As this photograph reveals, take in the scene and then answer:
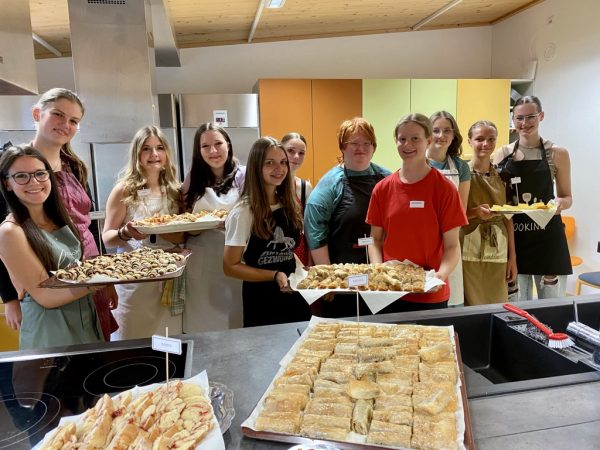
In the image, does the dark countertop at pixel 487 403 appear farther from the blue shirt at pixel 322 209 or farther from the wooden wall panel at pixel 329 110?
the wooden wall panel at pixel 329 110

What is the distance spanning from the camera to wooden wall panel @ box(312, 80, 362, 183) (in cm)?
471

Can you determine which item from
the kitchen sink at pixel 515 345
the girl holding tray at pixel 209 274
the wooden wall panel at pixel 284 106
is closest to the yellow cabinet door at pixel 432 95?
the wooden wall panel at pixel 284 106

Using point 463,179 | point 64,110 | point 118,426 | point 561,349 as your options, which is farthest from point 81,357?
point 463,179

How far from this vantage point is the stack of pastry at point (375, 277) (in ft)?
5.89

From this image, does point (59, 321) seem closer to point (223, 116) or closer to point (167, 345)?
point (167, 345)

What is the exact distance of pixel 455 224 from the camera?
2008 mm

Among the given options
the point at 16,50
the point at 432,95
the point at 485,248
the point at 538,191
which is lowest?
the point at 485,248

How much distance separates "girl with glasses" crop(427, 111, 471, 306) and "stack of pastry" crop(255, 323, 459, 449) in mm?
1398

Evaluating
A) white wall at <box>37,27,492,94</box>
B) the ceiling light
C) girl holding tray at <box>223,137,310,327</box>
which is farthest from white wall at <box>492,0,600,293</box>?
girl holding tray at <box>223,137,310,327</box>

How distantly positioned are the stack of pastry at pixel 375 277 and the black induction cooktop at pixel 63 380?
0.68 m

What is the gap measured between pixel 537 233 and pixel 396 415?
7.46ft

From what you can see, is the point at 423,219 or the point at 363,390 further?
the point at 423,219

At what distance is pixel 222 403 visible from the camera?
1030mm

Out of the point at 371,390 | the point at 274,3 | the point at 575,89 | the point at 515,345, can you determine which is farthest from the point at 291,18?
the point at 371,390
